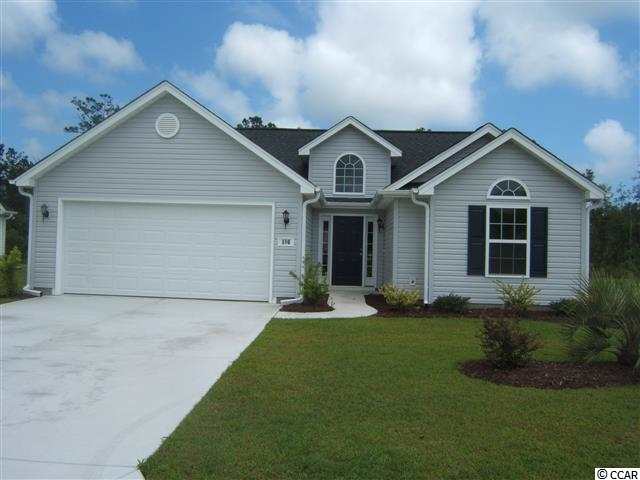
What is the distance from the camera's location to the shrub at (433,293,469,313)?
40.1 ft

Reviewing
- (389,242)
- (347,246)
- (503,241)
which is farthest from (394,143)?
(503,241)

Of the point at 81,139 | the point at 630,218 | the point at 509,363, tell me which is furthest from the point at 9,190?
the point at 509,363

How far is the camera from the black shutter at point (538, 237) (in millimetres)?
12523

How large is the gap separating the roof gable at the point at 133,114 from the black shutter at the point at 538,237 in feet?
16.7

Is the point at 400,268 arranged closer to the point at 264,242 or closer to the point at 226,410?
the point at 264,242

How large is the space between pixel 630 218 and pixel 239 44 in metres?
15.9

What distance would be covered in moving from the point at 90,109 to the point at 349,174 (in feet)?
118

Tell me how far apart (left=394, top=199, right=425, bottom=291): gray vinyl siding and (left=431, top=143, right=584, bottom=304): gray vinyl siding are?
96 cm

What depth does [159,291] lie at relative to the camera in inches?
525

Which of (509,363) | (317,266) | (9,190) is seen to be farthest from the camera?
(9,190)

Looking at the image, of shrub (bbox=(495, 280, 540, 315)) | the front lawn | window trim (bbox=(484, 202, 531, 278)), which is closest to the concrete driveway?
the front lawn

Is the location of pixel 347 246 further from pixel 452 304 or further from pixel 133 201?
pixel 133 201

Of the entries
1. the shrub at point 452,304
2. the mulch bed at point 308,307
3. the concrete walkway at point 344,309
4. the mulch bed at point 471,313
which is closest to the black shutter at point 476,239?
the shrub at point 452,304

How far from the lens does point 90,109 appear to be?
1801 inches
